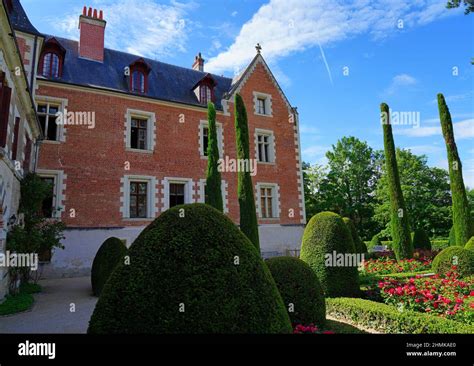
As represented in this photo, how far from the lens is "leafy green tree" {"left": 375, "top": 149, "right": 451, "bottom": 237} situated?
3316cm

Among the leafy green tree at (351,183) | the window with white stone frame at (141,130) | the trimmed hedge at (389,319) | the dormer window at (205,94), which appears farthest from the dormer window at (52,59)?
the leafy green tree at (351,183)

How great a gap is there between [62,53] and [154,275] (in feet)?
55.5

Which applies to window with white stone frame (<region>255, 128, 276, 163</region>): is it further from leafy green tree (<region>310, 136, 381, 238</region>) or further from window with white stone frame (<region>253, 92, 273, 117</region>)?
leafy green tree (<region>310, 136, 381, 238</region>)

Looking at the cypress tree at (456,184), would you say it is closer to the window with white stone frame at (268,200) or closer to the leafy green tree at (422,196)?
the window with white stone frame at (268,200)

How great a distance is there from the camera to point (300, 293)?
612 centimetres

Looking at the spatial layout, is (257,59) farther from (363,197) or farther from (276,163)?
(363,197)

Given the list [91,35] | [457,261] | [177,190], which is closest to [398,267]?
[457,261]

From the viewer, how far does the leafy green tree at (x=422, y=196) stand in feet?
109

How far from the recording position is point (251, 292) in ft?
10.3

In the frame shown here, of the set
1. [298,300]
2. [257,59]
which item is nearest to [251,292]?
[298,300]

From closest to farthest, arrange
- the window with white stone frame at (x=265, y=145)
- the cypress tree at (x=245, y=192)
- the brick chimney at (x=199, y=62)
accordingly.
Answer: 1. the cypress tree at (x=245, y=192)
2. the window with white stone frame at (x=265, y=145)
3. the brick chimney at (x=199, y=62)

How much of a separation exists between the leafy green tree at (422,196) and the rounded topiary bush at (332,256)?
1100 inches

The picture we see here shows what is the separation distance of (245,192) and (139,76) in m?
9.36

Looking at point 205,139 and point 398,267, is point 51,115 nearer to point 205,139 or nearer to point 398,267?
point 205,139
